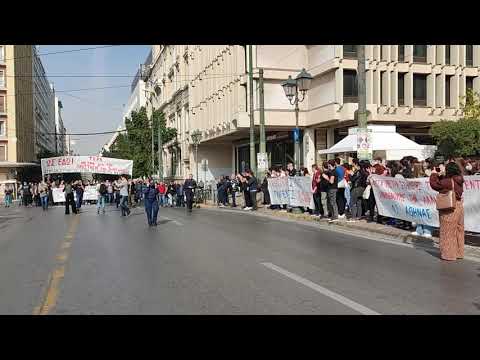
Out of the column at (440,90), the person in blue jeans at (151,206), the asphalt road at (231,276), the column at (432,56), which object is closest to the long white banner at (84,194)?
the person in blue jeans at (151,206)

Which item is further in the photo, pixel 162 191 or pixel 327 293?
pixel 162 191

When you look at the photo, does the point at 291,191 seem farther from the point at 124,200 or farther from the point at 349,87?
the point at 349,87

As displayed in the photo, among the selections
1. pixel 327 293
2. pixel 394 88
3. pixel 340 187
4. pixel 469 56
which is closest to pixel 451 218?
pixel 327 293

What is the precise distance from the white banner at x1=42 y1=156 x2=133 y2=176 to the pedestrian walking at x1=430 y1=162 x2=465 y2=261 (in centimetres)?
3387

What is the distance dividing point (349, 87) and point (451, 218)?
24354 mm

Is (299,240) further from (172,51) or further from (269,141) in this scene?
(172,51)

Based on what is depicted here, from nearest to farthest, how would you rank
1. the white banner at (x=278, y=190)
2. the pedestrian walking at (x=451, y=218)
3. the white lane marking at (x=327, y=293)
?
the white lane marking at (x=327, y=293) < the pedestrian walking at (x=451, y=218) < the white banner at (x=278, y=190)

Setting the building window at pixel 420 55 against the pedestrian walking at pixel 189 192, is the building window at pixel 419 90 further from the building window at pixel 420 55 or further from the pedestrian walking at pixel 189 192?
the pedestrian walking at pixel 189 192

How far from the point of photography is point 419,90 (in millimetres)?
34750

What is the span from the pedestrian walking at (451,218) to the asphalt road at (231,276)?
1.01 feet

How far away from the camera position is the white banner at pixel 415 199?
11469 mm

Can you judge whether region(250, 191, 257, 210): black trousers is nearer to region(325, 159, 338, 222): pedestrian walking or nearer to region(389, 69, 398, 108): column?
region(325, 159, 338, 222): pedestrian walking

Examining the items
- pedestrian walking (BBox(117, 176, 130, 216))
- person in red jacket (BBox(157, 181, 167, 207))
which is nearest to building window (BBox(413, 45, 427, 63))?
person in red jacket (BBox(157, 181, 167, 207))

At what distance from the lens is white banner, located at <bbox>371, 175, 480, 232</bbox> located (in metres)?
11.5
